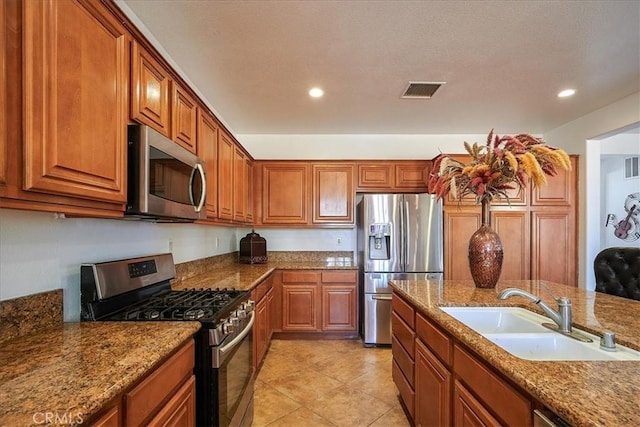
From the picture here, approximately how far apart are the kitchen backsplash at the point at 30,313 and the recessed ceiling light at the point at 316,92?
2332mm

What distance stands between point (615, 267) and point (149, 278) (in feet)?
11.4

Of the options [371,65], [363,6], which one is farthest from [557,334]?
[371,65]

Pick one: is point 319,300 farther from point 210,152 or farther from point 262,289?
point 210,152

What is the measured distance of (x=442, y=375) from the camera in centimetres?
152

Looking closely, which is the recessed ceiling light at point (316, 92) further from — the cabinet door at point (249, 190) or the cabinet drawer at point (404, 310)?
the cabinet drawer at point (404, 310)

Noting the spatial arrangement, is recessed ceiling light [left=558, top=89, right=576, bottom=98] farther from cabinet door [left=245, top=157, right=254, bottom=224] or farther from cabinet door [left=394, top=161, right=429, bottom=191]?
cabinet door [left=245, top=157, right=254, bottom=224]

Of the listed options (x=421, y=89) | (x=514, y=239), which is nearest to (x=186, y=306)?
(x=421, y=89)

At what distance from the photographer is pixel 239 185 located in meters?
3.26

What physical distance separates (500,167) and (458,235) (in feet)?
5.84

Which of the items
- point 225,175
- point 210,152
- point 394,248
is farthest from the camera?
point 394,248

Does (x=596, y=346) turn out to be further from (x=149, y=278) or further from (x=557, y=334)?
(x=149, y=278)

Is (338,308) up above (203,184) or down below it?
below

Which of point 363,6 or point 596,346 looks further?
point 363,6

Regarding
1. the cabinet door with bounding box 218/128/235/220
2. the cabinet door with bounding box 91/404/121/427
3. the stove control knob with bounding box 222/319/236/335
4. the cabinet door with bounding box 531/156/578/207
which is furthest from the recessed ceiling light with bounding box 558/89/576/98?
the cabinet door with bounding box 91/404/121/427
